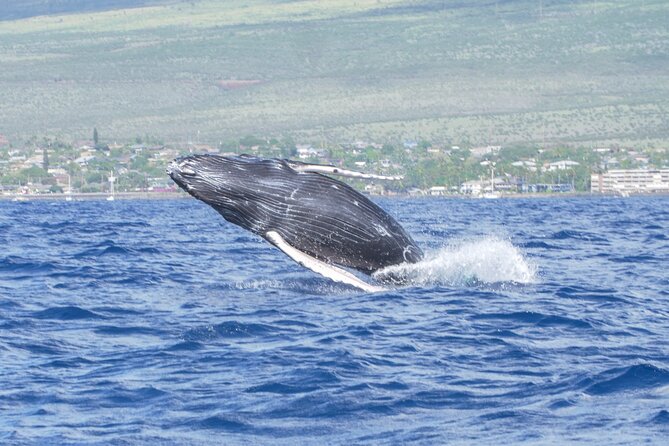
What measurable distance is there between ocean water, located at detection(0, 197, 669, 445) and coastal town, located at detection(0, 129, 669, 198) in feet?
319

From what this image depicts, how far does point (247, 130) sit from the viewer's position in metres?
185

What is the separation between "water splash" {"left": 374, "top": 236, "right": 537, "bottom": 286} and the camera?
16.3 metres

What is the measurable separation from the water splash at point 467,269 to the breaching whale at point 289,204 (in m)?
0.85

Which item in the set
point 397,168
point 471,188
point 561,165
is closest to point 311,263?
point 471,188

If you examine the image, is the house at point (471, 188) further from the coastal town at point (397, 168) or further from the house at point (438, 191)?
the house at point (438, 191)

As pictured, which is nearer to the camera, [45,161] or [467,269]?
[467,269]

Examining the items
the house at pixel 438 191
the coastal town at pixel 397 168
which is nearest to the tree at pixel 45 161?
the coastal town at pixel 397 168

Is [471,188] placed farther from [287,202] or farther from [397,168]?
[287,202]

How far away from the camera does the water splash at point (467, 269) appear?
1627 cm

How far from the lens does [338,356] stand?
40.1 ft

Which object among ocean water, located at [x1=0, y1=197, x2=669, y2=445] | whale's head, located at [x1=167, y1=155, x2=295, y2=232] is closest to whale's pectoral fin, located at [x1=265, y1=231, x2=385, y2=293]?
whale's head, located at [x1=167, y1=155, x2=295, y2=232]

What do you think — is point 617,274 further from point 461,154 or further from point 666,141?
point 666,141

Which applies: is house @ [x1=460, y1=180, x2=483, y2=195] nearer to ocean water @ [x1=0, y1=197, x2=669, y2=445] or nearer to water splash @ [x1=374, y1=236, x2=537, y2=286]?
ocean water @ [x1=0, y1=197, x2=669, y2=445]

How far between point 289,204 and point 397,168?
432 feet
